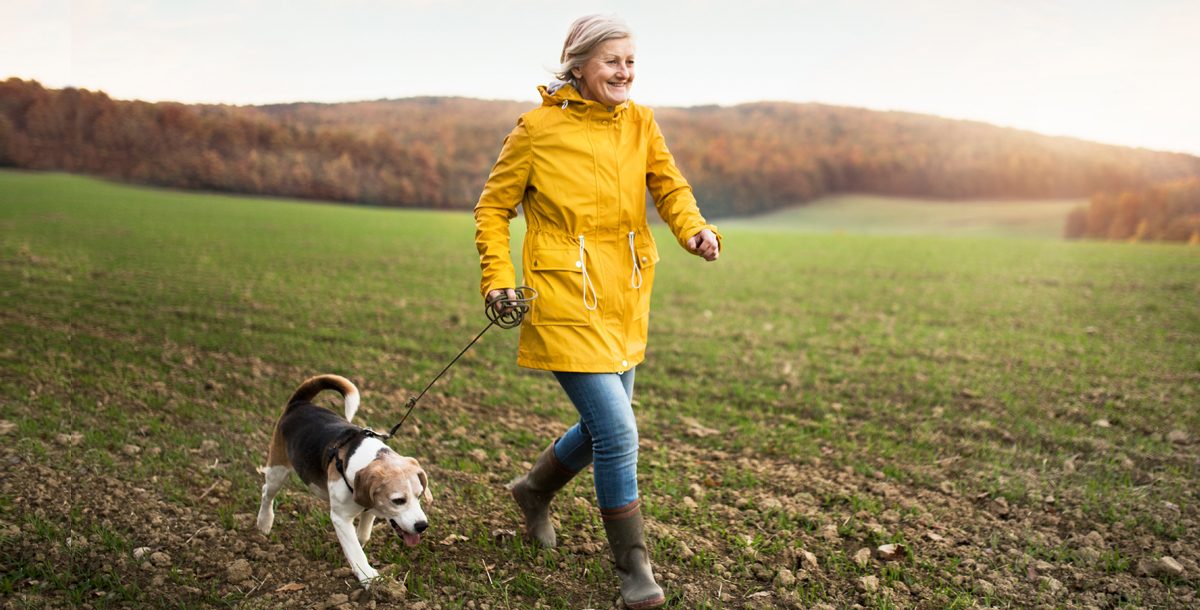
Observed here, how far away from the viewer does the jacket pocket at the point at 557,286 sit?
3.26m

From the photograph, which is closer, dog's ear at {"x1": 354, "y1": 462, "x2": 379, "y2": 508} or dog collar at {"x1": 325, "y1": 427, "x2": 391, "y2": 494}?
dog's ear at {"x1": 354, "y1": 462, "x2": 379, "y2": 508}

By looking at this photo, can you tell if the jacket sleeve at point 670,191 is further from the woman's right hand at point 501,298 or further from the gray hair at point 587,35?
the woman's right hand at point 501,298

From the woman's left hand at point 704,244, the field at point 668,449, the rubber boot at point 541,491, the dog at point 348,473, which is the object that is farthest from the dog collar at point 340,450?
the woman's left hand at point 704,244

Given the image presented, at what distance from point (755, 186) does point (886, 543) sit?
45.5 metres

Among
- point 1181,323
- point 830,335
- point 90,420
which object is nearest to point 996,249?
point 1181,323

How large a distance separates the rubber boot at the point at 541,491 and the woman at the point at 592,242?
19.0 inches

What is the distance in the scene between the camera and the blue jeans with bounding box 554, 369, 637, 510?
3295 mm

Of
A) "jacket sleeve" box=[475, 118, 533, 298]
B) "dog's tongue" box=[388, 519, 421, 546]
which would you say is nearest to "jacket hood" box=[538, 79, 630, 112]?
"jacket sleeve" box=[475, 118, 533, 298]

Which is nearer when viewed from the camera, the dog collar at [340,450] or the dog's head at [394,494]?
the dog's head at [394,494]

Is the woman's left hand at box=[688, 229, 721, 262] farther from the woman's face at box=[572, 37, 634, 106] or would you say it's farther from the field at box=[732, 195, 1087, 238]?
the field at box=[732, 195, 1087, 238]

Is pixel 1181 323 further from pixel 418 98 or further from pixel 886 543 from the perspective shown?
pixel 418 98

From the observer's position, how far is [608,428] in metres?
3.31

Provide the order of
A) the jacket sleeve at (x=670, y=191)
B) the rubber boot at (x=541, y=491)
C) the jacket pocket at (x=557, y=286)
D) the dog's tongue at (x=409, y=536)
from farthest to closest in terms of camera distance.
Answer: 1. the rubber boot at (x=541, y=491)
2. the jacket sleeve at (x=670, y=191)
3. the jacket pocket at (x=557, y=286)
4. the dog's tongue at (x=409, y=536)

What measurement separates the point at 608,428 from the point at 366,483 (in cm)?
96
